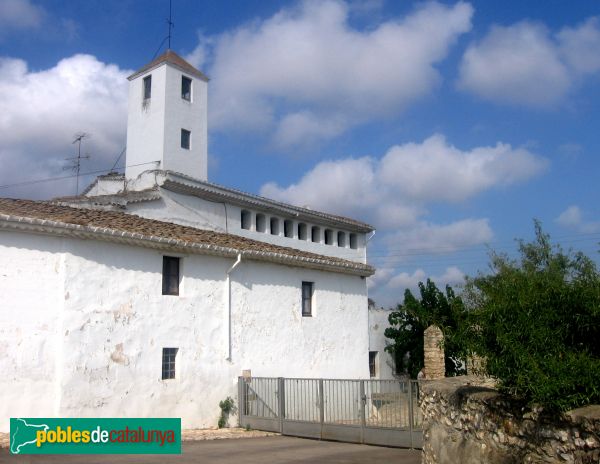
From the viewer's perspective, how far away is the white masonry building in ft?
43.7

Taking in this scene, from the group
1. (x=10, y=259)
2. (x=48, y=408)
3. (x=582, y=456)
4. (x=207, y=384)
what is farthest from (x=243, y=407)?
(x=582, y=456)

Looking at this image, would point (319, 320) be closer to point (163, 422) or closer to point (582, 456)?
point (163, 422)

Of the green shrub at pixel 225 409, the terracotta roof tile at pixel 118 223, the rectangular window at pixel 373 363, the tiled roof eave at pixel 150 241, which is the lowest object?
the green shrub at pixel 225 409

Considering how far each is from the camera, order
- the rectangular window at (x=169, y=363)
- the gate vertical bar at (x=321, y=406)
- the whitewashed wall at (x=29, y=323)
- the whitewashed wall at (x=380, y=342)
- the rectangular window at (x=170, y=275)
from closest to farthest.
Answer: the whitewashed wall at (x=29, y=323) → the gate vertical bar at (x=321, y=406) → the rectangular window at (x=169, y=363) → the rectangular window at (x=170, y=275) → the whitewashed wall at (x=380, y=342)

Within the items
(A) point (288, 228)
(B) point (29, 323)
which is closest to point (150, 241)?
(B) point (29, 323)

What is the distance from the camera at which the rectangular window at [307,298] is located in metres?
19.6

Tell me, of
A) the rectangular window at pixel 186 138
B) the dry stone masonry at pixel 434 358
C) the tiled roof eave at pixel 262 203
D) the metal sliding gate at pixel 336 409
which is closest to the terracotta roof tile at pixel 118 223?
the metal sliding gate at pixel 336 409

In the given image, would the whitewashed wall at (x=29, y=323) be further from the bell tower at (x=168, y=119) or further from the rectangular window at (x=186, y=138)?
the rectangular window at (x=186, y=138)

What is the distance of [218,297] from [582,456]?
12187 millimetres

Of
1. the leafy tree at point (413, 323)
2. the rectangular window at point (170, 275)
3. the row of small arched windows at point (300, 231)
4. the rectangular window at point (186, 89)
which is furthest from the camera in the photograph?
the rectangular window at point (186, 89)

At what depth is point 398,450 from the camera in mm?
13055

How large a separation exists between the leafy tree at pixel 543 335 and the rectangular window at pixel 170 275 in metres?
9.80

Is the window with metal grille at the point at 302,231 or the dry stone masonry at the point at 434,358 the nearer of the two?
the dry stone masonry at the point at 434,358

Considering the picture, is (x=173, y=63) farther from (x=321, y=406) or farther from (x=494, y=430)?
(x=494, y=430)
